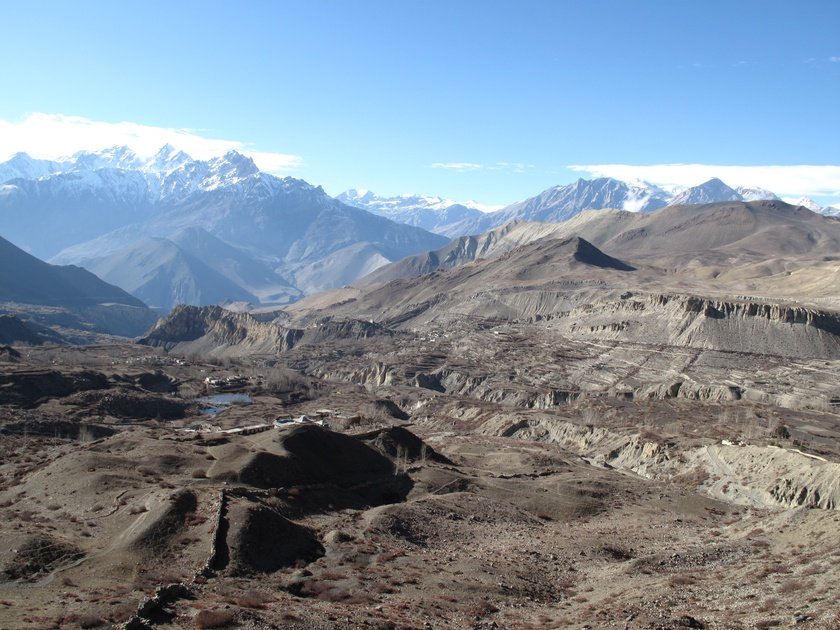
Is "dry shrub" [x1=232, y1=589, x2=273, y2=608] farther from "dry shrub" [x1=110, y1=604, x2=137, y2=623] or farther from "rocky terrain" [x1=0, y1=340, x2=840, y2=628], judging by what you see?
"dry shrub" [x1=110, y1=604, x2=137, y2=623]

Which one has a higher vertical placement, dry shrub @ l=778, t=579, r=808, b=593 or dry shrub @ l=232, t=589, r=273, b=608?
dry shrub @ l=778, t=579, r=808, b=593

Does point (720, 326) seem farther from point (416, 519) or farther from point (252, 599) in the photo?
point (252, 599)

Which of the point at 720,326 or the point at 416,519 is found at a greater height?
the point at 720,326

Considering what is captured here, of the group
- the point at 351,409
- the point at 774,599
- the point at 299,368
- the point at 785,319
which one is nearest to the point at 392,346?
the point at 299,368

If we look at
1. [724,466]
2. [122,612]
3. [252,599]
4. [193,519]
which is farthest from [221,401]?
[122,612]

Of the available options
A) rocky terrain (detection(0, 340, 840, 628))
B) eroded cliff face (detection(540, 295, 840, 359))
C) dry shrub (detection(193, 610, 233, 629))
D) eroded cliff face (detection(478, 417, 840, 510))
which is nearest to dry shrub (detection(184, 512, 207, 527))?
rocky terrain (detection(0, 340, 840, 628))

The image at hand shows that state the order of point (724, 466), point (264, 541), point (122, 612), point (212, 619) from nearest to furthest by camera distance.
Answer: point (212, 619) → point (122, 612) → point (264, 541) → point (724, 466)

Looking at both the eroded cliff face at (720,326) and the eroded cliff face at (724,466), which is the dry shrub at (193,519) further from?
the eroded cliff face at (720,326)

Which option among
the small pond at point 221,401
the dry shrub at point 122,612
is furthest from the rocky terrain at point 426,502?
the small pond at point 221,401

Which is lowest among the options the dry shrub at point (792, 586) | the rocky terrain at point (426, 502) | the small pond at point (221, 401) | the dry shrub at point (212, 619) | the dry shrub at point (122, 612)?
the small pond at point (221, 401)
